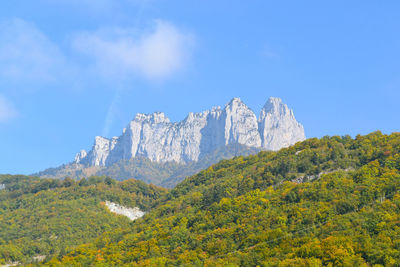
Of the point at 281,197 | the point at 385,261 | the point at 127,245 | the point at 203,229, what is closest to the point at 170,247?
the point at 203,229

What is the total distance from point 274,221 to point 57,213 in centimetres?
7772

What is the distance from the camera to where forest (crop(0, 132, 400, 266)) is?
51.7 meters

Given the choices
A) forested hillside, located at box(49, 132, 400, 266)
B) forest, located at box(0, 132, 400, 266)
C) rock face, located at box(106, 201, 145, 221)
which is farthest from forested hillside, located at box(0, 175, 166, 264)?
forested hillside, located at box(49, 132, 400, 266)

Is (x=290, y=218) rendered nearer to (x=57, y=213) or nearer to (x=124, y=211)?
(x=57, y=213)

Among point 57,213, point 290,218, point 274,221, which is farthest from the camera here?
point 57,213

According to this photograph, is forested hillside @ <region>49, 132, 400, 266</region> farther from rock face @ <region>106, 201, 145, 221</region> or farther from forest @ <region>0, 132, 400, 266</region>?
rock face @ <region>106, 201, 145, 221</region>

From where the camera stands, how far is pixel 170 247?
71875 millimetres

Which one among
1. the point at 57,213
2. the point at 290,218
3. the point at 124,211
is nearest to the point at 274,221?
the point at 290,218

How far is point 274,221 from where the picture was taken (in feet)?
211

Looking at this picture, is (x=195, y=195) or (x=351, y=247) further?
(x=195, y=195)

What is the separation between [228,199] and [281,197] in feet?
39.6

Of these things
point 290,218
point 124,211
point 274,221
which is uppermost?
point 124,211

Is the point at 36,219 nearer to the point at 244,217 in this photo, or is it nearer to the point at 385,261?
the point at 244,217

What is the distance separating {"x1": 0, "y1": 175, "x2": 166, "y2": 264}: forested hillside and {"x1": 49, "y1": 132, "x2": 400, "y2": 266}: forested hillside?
65.3 feet
